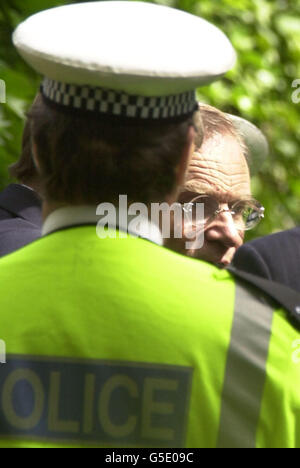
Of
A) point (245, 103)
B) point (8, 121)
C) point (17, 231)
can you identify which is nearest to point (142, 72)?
point (17, 231)

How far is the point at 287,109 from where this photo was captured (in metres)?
5.62

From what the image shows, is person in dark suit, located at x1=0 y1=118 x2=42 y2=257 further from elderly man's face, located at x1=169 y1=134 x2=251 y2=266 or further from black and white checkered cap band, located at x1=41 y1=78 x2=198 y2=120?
black and white checkered cap band, located at x1=41 y1=78 x2=198 y2=120

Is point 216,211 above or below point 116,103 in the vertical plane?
below

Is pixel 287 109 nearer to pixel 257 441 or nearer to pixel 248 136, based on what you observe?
pixel 248 136

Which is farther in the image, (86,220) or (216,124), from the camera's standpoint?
(216,124)

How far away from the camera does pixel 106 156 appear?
5.20 feet

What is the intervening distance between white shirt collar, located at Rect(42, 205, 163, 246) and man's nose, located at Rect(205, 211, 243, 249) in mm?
909

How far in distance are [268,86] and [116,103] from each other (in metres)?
3.84

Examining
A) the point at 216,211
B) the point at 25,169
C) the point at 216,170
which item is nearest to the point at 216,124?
the point at 216,170

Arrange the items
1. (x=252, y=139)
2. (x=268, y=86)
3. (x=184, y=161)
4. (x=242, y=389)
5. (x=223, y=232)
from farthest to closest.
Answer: (x=268, y=86) → (x=252, y=139) → (x=223, y=232) → (x=184, y=161) → (x=242, y=389)

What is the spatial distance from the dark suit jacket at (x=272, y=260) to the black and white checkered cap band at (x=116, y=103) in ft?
0.92

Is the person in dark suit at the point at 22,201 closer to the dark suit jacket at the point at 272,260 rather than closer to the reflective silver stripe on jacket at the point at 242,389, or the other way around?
the dark suit jacket at the point at 272,260

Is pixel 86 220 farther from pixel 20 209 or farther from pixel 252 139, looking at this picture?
pixel 252 139

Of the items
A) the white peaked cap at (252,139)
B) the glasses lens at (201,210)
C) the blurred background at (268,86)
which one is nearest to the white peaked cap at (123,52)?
the glasses lens at (201,210)
